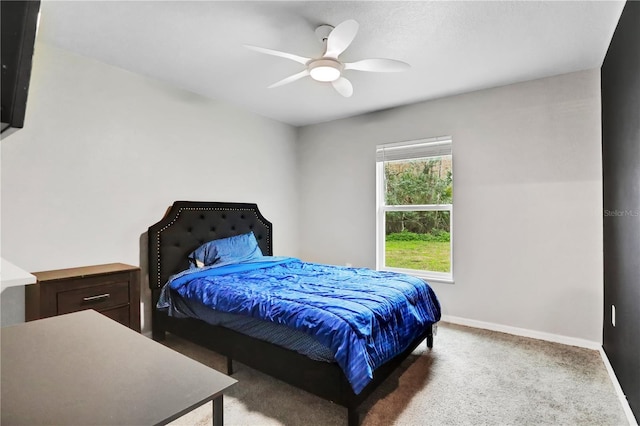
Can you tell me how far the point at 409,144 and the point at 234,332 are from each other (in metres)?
2.80

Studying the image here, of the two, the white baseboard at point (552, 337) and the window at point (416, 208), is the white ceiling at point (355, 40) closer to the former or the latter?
the window at point (416, 208)

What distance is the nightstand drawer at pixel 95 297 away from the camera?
7.23 feet

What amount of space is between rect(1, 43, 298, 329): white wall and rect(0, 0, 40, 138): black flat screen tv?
8.27 feet

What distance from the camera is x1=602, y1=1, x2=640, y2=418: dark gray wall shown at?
184 cm

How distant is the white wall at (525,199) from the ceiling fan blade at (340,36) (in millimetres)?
1954

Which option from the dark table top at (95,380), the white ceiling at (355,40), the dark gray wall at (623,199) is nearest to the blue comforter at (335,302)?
the dark table top at (95,380)

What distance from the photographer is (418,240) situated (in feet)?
12.7

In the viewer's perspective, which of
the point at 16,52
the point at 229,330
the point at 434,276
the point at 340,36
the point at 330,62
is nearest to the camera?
the point at 16,52

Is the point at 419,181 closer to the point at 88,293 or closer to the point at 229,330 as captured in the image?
the point at 229,330

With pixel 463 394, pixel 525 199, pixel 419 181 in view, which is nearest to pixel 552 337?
pixel 525 199

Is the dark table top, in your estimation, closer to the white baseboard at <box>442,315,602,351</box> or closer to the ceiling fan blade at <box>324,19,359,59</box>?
the ceiling fan blade at <box>324,19,359,59</box>

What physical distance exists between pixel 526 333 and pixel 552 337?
20 cm

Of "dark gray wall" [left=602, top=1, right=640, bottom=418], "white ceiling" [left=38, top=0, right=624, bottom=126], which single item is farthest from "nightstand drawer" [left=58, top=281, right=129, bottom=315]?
"dark gray wall" [left=602, top=1, right=640, bottom=418]

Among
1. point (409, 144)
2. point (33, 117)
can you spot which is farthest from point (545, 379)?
point (33, 117)
